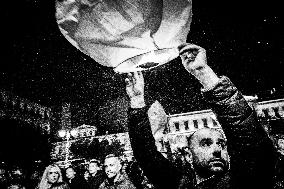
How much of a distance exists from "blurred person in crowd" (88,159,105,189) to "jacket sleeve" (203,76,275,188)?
22.8ft

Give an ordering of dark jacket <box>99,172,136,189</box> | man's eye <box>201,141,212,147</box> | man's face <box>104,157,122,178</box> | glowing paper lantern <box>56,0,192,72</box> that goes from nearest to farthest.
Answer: glowing paper lantern <box>56,0,192,72</box>
man's eye <box>201,141,212,147</box>
dark jacket <box>99,172,136,189</box>
man's face <box>104,157,122,178</box>

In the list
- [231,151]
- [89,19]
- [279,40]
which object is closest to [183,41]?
[89,19]

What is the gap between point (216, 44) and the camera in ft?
26.7

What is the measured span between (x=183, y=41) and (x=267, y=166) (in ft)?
3.39

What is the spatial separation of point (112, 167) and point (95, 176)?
72 centimetres

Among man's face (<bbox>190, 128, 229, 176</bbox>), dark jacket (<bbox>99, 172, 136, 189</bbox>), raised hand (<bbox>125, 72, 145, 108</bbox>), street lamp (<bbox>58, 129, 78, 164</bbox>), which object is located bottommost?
dark jacket (<bbox>99, 172, 136, 189</bbox>)

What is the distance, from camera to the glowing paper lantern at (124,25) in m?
1.40

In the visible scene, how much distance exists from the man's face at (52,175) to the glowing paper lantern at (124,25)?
8068 millimetres

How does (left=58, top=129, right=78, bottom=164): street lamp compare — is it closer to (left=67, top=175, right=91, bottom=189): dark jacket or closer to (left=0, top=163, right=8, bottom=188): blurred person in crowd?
(left=67, top=175, right=91, bottom=189): dark jacket

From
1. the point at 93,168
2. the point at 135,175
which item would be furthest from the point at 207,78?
the point at 93,168

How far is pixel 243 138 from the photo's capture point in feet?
5.34

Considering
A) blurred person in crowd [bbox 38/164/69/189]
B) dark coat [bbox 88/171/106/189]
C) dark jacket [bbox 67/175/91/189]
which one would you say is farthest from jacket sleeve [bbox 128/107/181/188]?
blurred person in crowd [bbox 38/164/69/189]

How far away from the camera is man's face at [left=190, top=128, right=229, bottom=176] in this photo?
8.04ft

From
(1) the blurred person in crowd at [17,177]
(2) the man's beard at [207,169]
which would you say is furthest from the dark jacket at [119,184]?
(2) the man's beard at [207,169]
